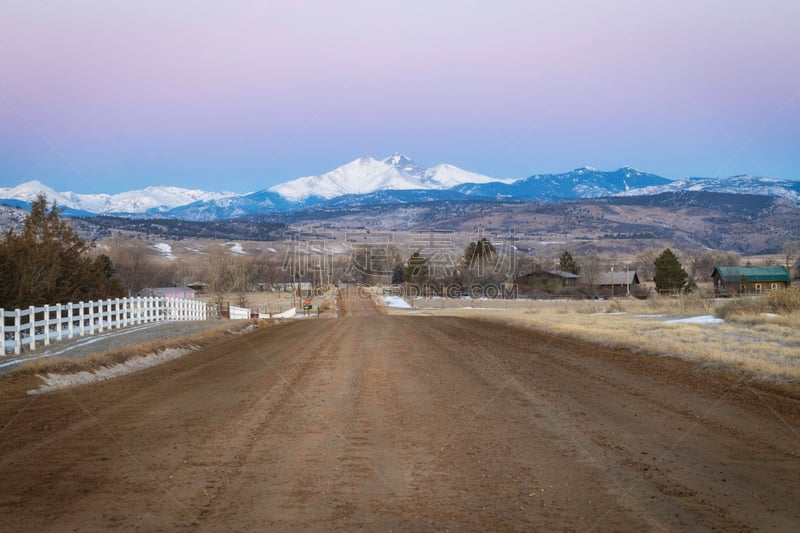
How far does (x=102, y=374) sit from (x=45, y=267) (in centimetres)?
A: 1513

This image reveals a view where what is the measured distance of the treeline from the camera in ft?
80.0

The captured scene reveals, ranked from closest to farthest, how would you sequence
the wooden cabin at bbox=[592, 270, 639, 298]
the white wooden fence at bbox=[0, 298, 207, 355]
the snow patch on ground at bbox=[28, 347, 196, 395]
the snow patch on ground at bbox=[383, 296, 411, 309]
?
the snow patch on ground at bbox=[28, 347, 196, 395]
the white wooden fence at bbox=[0, 298, 207, 355]
the snow patch on ground at bbox=[383, 296, 411, 309]
the wooden cabin at bbox=[592, 270, 639, 298]

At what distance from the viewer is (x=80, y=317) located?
23391mm

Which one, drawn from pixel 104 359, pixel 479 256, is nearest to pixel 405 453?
pixel 104 359

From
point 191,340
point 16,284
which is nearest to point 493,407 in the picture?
point 191,340

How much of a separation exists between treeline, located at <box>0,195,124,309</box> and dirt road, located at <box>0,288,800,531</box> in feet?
42.7

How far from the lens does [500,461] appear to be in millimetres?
7355

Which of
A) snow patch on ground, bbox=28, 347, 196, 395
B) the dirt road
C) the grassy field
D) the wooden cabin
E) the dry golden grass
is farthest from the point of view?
the wooden cabin

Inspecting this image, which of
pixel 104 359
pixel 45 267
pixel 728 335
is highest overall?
pixel 45 267

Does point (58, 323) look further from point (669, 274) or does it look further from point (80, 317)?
point (669, 274)

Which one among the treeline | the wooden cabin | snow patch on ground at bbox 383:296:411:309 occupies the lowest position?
snow patch on ground at bbox 383:296:411:309

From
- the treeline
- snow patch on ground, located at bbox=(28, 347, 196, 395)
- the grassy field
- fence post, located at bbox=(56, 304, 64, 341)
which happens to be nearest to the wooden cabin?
the grassy field

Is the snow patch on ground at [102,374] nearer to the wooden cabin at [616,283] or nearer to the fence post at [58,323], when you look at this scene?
the fence post at [58,323]

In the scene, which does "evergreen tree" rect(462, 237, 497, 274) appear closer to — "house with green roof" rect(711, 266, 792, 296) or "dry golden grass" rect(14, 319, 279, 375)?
"house with green roof" rect(711, 266, 792, 296)
